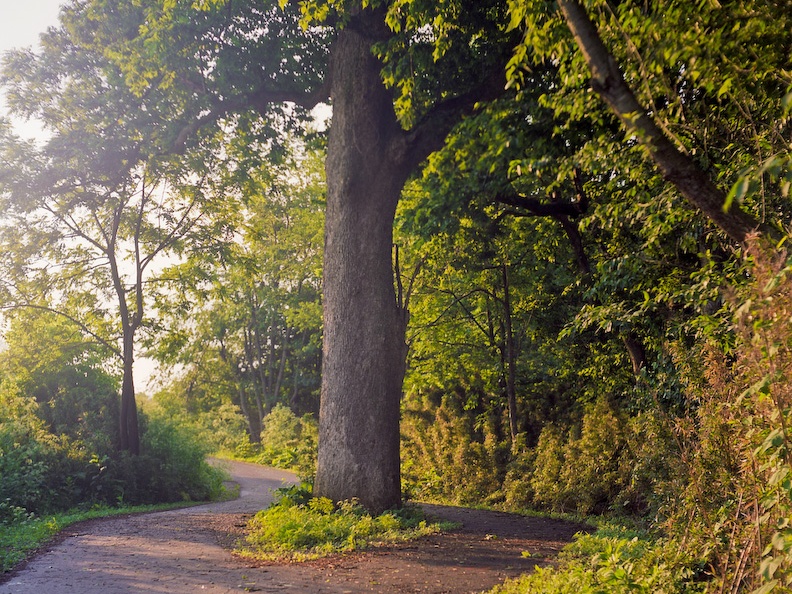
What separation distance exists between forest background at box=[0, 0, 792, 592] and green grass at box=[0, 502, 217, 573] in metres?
0.60

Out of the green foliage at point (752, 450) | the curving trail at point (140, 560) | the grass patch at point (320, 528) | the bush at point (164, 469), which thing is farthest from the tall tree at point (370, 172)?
the bush at point (164, 469)

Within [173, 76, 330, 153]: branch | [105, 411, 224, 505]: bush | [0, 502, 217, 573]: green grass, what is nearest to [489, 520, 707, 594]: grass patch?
[0, 502, 217, 573]: green grass

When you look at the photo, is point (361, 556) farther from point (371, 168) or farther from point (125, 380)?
point (125, 380)

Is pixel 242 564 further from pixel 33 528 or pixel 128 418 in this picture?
pixel 128 418

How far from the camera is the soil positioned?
6711 mm

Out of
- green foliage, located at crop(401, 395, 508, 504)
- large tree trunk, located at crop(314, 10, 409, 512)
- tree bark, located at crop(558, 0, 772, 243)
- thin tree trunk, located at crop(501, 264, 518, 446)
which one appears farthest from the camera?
green foliage, located at crop(401, 395, 508, 504)

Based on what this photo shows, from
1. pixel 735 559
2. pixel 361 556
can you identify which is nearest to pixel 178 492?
pixel 361 556

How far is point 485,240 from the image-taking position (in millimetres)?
15883

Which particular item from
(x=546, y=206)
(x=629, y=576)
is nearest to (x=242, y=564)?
(x=629, y=576)

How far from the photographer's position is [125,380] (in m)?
16.9

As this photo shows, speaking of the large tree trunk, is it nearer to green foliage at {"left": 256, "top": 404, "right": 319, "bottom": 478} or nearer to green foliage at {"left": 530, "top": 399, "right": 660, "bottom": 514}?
green foliage at {"left": 530, "top": 399, "right": 660, "bottom": 514}

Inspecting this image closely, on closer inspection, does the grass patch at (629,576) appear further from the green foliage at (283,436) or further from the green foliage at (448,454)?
the green foliage at (283,436)

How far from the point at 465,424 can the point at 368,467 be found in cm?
817

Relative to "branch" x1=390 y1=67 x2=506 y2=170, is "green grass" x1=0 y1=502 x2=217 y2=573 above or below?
below
